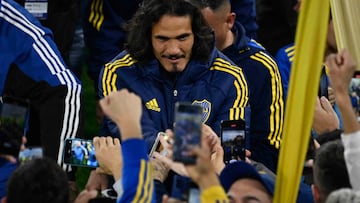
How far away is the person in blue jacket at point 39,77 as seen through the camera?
8.12 m

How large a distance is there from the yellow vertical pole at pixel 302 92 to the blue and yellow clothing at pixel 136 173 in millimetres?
752

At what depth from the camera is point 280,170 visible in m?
6.41

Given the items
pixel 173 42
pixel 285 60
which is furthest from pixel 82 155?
pixel 285 60

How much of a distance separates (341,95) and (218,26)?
3094mm

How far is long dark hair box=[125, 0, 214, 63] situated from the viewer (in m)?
8.08

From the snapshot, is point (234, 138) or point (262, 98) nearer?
point (234, 138)

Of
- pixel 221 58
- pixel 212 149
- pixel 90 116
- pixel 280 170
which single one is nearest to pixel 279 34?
pixel 90 116

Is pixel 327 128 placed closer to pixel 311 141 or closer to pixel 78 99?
pixel 311 141

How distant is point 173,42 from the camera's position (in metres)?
8.02

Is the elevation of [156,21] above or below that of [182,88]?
above

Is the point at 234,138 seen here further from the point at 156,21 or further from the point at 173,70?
the point at 156,21

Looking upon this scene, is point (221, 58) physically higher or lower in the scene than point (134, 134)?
higher

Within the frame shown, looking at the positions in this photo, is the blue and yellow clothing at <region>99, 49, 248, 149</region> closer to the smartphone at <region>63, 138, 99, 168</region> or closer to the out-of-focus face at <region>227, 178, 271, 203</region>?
the smartphone at <region>63, 138, 99, 168</region>

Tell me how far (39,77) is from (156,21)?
833 mm
